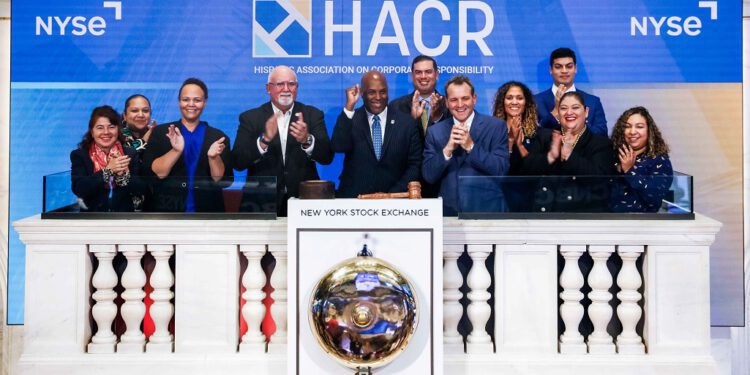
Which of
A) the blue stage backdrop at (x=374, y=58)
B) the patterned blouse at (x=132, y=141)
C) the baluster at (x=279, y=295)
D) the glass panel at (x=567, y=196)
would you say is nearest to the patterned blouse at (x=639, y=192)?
the glass panel at (x=567, y=196)

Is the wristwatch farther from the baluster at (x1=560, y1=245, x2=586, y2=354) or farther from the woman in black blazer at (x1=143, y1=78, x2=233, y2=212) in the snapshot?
the baluster at (x1=560, y1=245, x2=586, y2=354)

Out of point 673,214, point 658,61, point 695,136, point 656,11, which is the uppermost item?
point 656,11

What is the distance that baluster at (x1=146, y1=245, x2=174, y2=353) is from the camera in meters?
4.11

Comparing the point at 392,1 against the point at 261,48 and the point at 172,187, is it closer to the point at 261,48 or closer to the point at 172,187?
the point at 261,48

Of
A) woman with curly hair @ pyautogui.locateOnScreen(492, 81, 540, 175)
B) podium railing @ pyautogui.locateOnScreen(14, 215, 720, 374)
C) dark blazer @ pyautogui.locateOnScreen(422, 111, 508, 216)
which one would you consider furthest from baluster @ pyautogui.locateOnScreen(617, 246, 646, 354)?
woman with curly hair @ pyautogui.locateOnScreen(492, 81, 540, 175)

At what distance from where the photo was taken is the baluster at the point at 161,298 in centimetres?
411

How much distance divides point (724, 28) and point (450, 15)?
1982mm

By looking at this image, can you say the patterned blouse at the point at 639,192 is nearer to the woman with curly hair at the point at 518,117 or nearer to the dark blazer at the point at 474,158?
the dark blazer at the point at 474,158

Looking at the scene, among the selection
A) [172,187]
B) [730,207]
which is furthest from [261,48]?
[730,207]

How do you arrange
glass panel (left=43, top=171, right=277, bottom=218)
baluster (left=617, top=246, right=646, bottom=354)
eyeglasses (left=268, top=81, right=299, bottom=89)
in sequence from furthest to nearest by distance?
eyeglasses (left=268, top=81, right=299, bottom=89)
glass panel (left=43, top=171, right=277, bottom=218)
baluster (left=617, top=246, right=646, bottom=354)

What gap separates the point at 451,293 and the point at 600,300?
73 centimetres

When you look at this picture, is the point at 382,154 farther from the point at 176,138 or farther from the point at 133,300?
the point at 133,300

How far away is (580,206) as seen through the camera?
13.6 ft

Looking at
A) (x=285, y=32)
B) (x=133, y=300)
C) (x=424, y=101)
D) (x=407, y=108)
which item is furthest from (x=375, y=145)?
(x=133, y=300)
